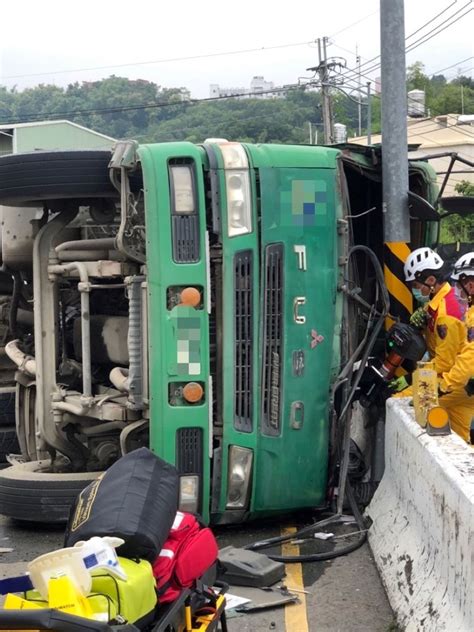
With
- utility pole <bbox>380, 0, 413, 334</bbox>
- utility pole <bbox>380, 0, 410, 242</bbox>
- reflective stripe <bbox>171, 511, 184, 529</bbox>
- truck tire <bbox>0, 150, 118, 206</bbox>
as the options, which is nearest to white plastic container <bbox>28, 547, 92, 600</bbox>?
reflective stripe <bbox>171, 511, 184, 529</bbox>

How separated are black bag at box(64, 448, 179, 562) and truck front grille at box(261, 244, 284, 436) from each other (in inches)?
61.4

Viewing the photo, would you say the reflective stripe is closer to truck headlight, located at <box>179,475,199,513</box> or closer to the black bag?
the black bag

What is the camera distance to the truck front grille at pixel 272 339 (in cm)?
592

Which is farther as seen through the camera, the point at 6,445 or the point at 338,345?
the point at 6,445

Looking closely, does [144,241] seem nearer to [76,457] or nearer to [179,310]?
[179,310]

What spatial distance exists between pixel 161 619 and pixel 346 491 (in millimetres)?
2974

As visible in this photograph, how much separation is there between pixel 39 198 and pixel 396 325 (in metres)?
2.42

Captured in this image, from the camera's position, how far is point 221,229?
583 cm

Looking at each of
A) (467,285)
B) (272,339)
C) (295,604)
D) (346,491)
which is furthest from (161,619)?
(467,285)

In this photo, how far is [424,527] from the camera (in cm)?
461

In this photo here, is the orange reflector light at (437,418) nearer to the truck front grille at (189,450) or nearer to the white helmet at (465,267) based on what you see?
the truck front grille at (189,450)

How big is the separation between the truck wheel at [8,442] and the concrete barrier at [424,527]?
11.1ft

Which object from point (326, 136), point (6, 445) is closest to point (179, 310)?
point (6, 445)

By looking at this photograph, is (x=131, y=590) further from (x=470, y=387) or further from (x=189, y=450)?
(x=470, y=387)
